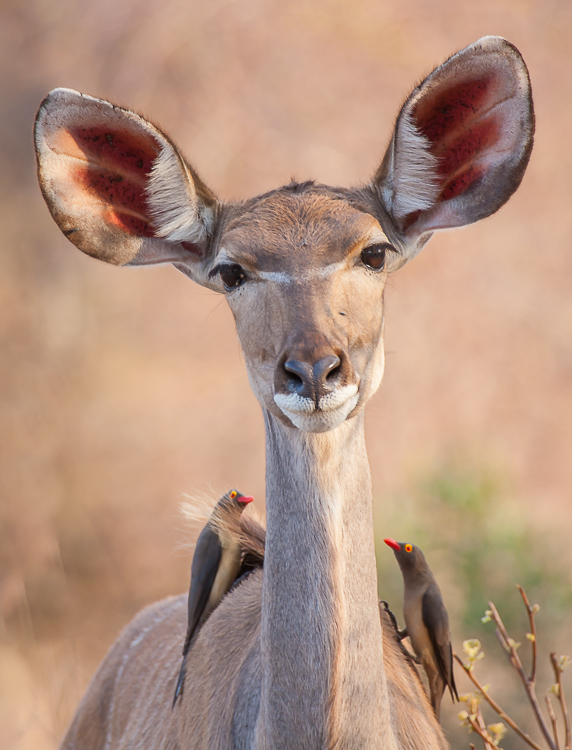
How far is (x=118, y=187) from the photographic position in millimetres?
2537

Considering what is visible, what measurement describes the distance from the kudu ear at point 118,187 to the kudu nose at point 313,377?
832 millimetres

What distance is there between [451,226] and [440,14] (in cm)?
956

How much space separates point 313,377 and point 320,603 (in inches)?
23.4

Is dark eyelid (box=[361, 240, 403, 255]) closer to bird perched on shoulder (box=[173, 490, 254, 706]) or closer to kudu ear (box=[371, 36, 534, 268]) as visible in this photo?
kudu ear (box=[371, 36, 534, 268])

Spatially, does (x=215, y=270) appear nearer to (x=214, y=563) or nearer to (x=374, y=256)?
(x=374, y=256)

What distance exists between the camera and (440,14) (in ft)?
→ 35.6

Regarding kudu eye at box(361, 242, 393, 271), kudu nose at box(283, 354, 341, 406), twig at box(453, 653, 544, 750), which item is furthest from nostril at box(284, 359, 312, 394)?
twig at box(453, 653, 544, 750)

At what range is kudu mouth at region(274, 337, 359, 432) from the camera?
1859 mm

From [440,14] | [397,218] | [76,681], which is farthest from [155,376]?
[397,218]

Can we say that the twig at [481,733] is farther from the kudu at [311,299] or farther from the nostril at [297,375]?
the nostril at [297,375]

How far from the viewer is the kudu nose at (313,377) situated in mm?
Answer: 1853

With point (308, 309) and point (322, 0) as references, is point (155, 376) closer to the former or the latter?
point (322, 0)

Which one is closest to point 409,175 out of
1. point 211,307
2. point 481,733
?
point 481,733

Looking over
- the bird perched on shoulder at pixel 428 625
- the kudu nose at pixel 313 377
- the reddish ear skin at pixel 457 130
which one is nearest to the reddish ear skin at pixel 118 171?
the reddish ear skin at pixel 457 130
